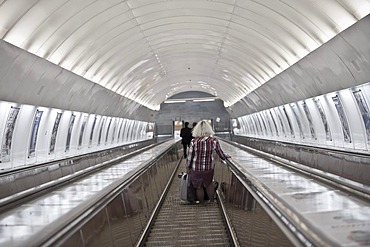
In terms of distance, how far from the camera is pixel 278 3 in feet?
43.5

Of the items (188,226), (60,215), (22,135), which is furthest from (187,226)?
(22,135)

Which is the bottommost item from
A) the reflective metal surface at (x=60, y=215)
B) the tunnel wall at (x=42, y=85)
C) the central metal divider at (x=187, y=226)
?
the central metal divider at (x=187, y=226)

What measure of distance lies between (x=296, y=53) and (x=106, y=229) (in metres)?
13.2

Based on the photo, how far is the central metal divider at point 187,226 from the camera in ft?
25.5

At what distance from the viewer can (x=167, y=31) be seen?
63.8ft

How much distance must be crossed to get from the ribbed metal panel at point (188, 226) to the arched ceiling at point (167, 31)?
549 centimetres

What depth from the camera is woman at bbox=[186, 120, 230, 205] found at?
393 inches

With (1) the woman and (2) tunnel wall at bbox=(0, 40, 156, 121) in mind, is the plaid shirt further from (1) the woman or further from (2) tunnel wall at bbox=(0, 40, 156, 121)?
(2) tunnel wall at bbox=(0, 40, 156, 121)

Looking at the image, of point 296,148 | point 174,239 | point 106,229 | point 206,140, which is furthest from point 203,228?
point 296,148

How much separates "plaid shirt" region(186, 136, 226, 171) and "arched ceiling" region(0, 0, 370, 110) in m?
4.39

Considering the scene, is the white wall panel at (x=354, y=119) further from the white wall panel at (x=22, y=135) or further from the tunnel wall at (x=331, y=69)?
the white wall panel at (x=22, y=135)

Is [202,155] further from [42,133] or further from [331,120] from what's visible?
[331,120]

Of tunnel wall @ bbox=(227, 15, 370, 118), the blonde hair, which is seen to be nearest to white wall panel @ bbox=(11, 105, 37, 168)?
the blonde hair

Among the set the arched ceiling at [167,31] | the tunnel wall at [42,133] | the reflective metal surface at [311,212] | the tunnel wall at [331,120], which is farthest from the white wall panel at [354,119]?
the tunnel wall at [42,133]
